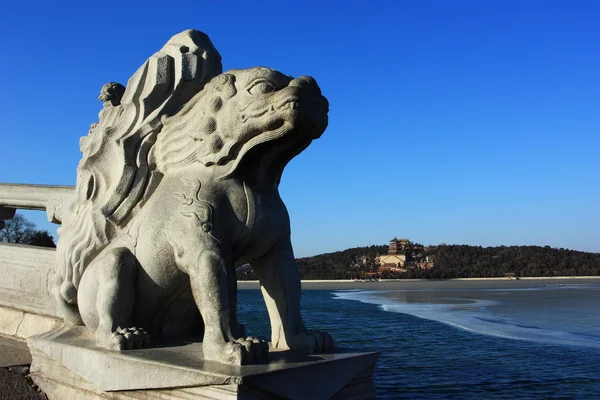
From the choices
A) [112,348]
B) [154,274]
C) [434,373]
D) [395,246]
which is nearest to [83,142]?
[154,274]

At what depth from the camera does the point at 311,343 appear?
11.0 feet

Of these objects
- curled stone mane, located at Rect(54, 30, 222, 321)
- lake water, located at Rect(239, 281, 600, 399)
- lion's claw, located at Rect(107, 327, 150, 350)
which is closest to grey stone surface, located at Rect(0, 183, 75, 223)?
curled stone mane, located at Rect(54, 30, 222, 321)

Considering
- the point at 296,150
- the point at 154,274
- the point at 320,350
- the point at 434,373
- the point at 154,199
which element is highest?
the point at 296,150

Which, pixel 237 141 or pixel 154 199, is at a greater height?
pixel 237 141

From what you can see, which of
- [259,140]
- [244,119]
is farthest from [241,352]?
[244,119]

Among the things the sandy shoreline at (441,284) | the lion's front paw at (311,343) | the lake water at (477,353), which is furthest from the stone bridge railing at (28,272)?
the sandy shoreline at (441,284)

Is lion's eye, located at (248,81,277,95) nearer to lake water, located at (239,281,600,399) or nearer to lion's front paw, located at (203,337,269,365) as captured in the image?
lion's front paw, located at (203,337,269,365)

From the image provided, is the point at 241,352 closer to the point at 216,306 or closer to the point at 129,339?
the point at 216,306

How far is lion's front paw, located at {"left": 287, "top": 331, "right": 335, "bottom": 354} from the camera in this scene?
131 inches

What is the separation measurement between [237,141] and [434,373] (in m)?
6.02

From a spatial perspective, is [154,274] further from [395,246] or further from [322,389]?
[395,246]

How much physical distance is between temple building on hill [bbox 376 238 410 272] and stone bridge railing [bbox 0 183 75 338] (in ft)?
279

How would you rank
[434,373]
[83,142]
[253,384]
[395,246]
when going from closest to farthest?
[253,384], [83,142], [434,373], [395,246]

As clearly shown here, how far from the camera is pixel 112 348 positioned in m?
3.24
